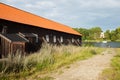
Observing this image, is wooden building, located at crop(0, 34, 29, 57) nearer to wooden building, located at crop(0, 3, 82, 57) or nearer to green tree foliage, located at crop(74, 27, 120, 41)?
wooden building, located at crop(0, 3, 82, 57)

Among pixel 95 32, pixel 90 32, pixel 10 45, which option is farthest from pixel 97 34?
pixel 10 45

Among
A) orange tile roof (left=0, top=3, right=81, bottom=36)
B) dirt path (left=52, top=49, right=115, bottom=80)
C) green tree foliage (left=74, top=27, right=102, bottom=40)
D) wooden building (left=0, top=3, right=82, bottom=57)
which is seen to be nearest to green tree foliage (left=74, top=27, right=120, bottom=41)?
green tree foliage (left=74, top=27, right=102, bottom=40)

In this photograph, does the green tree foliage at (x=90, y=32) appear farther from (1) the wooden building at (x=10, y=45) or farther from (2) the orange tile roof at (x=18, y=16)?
(1) the wooden building at (x=10, y=45)

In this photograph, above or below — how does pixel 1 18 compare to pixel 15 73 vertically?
above

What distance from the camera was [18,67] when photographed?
9.77 meters

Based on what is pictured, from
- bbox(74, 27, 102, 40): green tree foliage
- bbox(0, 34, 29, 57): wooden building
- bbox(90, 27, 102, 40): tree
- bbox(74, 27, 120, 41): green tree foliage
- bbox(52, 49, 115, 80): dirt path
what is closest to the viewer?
bbox(52, 49, 115, 80): dirt path

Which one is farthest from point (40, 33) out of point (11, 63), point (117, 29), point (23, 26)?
point (117, 29)

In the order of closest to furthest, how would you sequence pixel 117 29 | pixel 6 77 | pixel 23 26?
pixel 6 77, pixel 23 26, pixel 117 29

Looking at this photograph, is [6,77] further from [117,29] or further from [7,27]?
[117,29]

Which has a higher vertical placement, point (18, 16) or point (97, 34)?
point (18, 16)

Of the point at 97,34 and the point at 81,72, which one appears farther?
the point at 97,34

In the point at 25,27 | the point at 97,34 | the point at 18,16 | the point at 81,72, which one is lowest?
the point at 81,72

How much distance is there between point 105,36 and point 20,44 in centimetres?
10141

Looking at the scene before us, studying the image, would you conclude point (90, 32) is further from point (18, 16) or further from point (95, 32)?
point (18, 16)
